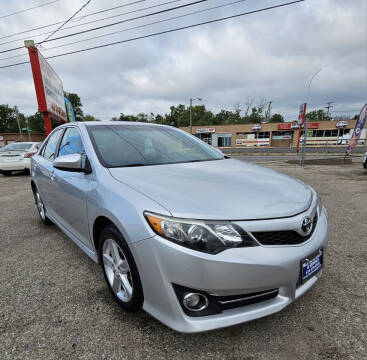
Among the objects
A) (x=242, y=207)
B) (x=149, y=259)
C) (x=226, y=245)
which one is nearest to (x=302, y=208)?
(x=242, y=207)

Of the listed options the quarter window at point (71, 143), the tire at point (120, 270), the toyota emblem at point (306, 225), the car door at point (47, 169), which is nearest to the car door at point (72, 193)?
the quarter window at point (71, 143)

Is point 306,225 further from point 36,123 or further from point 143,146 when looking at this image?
point 36,123

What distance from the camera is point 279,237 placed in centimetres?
138

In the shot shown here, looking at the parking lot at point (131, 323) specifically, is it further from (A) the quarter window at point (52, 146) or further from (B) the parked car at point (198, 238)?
(A) the quarter window at point (52, 146)

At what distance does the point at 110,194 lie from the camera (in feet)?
5.41

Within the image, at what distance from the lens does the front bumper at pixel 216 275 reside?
4.07 ft

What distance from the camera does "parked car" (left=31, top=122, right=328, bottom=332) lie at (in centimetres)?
127

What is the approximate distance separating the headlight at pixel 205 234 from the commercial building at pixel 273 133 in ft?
137

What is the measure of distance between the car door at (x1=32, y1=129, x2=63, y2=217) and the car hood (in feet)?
4.95

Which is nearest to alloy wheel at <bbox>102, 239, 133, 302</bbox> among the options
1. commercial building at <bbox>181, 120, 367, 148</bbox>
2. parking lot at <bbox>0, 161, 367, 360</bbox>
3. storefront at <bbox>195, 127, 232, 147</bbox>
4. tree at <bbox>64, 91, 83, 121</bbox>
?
parking lot at <bbox>0, 161, 367, 360</bbox>

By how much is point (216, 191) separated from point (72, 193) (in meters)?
1.42

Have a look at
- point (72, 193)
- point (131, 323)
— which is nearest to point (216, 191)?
point (131, 323)

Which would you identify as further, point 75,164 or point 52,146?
point 52,146

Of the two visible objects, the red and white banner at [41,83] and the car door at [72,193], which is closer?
the car door at [72,193]
